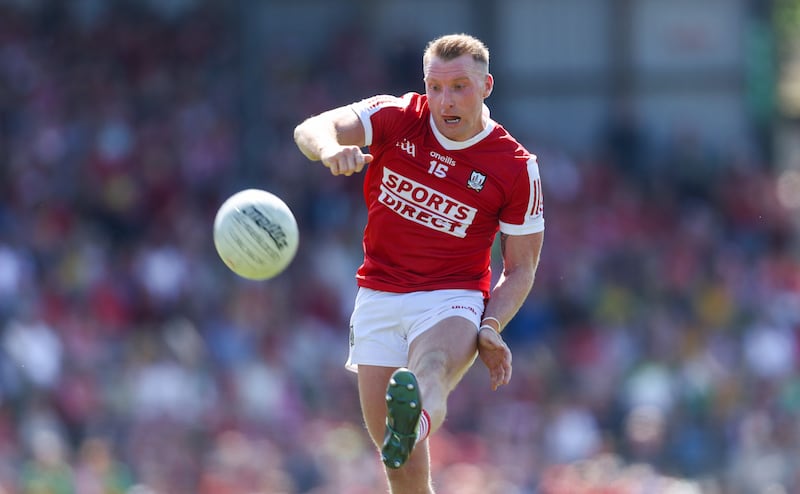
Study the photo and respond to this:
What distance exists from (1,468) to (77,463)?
773mm

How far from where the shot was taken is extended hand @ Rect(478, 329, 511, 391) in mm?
7594

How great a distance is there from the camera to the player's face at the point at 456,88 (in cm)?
751

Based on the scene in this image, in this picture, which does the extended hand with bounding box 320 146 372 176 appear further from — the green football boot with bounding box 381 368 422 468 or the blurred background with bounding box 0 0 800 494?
the blurred background with bounding box 0 0 800 494

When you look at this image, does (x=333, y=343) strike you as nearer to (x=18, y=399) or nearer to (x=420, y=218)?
(x=18, y=399)

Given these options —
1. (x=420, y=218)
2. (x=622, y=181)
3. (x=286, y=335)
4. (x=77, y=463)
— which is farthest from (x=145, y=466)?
(x=622, y=181)

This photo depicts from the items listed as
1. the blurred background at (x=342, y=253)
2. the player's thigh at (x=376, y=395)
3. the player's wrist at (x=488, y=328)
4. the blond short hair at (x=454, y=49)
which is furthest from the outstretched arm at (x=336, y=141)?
the blurred background at (x=342, y=253)

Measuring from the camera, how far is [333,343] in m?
16.5

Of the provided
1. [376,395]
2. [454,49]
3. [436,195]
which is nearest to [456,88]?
[454,49]

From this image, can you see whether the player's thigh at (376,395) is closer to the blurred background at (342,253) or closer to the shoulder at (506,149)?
the shoulder at (506,149)

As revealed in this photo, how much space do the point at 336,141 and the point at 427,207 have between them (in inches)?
28.3

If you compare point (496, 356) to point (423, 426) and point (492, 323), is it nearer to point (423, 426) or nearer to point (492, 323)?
point (492, 323)

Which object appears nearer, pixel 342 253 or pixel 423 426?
pixel 423 426

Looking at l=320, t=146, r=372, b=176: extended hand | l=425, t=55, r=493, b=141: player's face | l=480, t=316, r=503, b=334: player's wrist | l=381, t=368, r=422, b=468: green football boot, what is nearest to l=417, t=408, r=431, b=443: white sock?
l=381, t=368, r=422, b=468: green football boot

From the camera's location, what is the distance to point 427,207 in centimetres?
786
